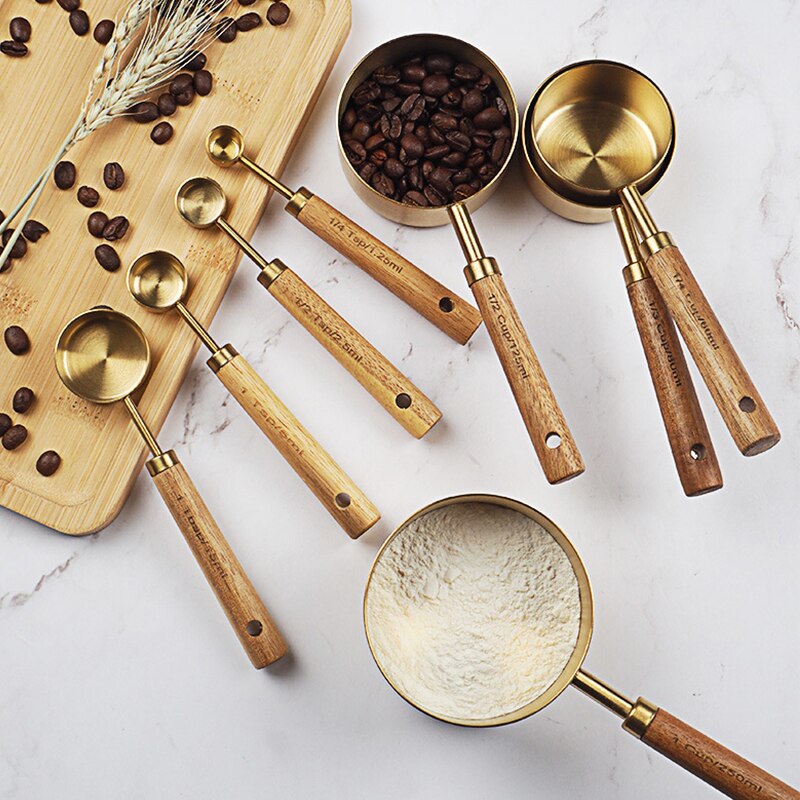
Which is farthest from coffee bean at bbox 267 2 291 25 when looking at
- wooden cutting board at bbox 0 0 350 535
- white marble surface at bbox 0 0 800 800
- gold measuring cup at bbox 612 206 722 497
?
gold measuring cup at bbox 612 206 722 497

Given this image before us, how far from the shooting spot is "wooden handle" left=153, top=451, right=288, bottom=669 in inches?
48.8

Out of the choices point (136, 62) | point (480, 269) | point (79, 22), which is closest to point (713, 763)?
point (480, 269)

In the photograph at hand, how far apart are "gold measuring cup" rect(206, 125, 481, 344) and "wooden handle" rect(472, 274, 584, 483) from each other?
8 cm

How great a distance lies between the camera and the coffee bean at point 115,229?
1339 millimetres

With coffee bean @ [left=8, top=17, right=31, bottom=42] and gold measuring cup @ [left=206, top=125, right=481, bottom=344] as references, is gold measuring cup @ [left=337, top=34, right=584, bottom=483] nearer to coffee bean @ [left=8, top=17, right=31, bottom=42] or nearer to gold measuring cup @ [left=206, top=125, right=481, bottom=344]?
gold measuring cup @ [left=206, top=125, right=481, bottom=344]

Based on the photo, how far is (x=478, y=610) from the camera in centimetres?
122

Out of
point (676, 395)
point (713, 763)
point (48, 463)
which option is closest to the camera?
point (713, 763)

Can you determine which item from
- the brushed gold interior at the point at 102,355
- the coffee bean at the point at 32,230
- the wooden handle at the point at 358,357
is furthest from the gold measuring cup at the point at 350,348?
the coffee bean at the point at 32,230

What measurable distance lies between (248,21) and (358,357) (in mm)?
569

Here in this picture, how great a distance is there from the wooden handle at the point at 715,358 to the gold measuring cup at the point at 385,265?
0.28m

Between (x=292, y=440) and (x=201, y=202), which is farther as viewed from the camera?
(x=201, y=202)

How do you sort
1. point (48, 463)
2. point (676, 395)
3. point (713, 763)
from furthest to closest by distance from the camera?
point (48, 463) < point (676, 395) < point (713, 763)

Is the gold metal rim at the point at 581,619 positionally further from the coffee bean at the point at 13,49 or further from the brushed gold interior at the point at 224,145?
the coffee bean at the point at 13,49

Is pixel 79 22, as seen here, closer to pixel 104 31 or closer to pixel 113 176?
pixel 104 31
